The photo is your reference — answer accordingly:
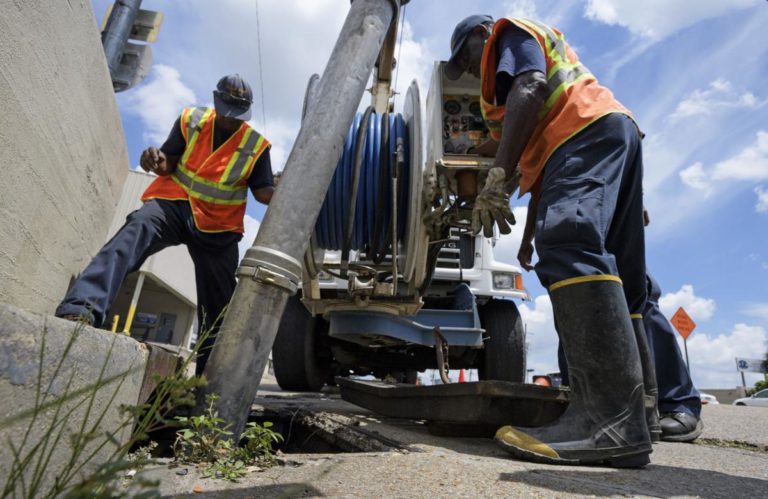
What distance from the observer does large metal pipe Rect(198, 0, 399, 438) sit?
1.76 metres

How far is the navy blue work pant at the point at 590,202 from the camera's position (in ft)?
6.02

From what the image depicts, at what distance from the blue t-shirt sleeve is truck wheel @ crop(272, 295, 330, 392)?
10.1 ft

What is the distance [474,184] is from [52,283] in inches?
99.7

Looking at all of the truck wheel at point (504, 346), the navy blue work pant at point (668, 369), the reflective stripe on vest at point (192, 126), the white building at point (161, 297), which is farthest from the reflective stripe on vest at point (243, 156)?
the white building at point (161, 297)

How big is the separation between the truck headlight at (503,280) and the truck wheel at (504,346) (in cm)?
38

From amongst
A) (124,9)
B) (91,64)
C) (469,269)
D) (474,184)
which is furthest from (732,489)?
(124,9)

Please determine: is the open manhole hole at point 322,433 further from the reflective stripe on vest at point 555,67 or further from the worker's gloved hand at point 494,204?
the reflective stripe on vest at point 555,67

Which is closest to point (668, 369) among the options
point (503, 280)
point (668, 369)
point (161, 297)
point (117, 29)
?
point (668, 369)

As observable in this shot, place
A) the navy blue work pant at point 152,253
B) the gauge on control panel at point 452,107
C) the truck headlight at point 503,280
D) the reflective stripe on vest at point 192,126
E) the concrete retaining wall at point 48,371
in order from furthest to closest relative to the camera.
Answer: the truck headlight at point 503,280
the gauge on control panel at point 452,107
the reflective stripe on vest at point 192,126
the navy blue work pant at point 152,253
the concrete retaining wall at point 48,371

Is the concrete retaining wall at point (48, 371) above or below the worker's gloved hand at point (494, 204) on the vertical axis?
below

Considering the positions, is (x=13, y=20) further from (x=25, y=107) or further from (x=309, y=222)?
(x=309, y=222)

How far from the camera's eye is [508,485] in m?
1.34

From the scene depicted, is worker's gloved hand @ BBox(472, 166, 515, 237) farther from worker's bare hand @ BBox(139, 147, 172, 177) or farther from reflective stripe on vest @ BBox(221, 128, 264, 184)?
worker's bare hand @ BBox(139, 147, 172, 177)

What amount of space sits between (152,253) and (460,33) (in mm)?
2102
